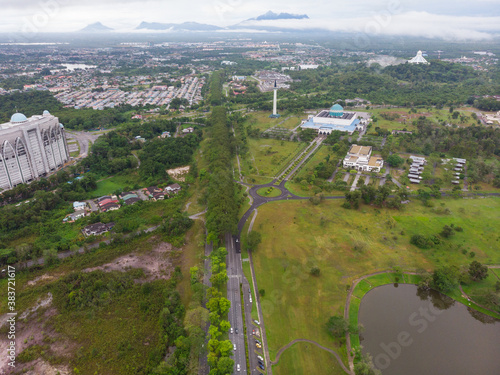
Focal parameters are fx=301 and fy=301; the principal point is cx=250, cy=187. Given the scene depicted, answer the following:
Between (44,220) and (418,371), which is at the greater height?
(44,220)

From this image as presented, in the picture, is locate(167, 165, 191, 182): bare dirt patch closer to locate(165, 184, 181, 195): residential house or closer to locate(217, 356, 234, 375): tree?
locate(165, 184, 181, 195): residential house

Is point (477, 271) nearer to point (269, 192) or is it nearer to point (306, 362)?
point (306, 362)

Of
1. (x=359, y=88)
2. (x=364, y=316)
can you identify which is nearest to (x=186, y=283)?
(x=364, y=316)

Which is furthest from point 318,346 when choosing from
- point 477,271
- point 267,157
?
point 267,157

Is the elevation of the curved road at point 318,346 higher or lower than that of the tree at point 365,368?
lower

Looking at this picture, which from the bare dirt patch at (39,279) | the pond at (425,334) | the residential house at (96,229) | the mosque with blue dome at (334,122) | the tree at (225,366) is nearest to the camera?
the tree at (225,366)

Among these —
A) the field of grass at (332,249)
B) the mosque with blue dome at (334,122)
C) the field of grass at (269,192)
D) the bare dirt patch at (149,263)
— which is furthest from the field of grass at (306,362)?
the mosque with blue dome at (334,122)

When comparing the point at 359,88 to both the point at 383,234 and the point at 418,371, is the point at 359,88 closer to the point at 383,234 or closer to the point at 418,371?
the point at 383,234

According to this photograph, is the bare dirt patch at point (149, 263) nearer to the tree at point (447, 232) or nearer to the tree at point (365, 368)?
the tree at point (365, 368)
